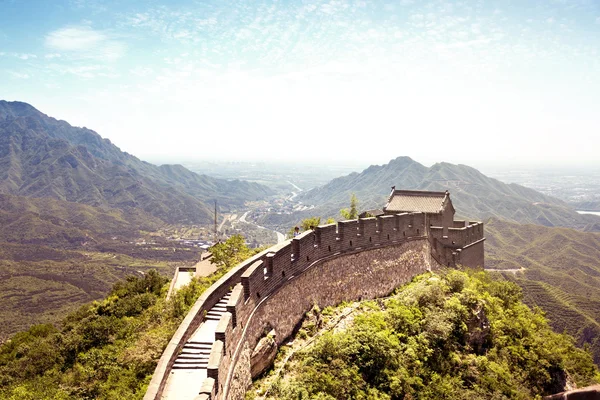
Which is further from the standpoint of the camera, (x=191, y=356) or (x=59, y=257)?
(x=59, y=257)

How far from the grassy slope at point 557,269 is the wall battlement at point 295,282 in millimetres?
53916

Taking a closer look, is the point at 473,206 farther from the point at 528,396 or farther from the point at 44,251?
A: the point at 528,396

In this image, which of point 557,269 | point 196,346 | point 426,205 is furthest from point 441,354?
point 557,269

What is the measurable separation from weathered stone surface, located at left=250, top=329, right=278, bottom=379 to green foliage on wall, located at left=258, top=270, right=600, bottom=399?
0.62m

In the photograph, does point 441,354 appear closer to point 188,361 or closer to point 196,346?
point 196,346

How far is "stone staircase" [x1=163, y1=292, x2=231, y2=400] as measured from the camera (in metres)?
9.69

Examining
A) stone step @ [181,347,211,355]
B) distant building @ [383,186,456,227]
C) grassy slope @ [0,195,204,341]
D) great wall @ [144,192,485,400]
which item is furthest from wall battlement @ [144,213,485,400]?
grassy slope @ [0,195,204,341]

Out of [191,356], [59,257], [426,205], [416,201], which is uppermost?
[416,201]

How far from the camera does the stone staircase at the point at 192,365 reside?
969 centimetres

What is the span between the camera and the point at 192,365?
10719 millimetres

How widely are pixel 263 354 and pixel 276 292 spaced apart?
6.01ft

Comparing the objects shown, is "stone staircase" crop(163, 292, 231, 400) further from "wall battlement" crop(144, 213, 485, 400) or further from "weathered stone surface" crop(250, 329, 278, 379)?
"weathered stone surface" crop(250, 329, 278, 379)

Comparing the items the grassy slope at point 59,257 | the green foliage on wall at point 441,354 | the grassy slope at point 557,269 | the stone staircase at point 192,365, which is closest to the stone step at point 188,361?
the stone staircase at point 192,365

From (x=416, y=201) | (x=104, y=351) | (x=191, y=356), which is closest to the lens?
(x=191, y=356)
